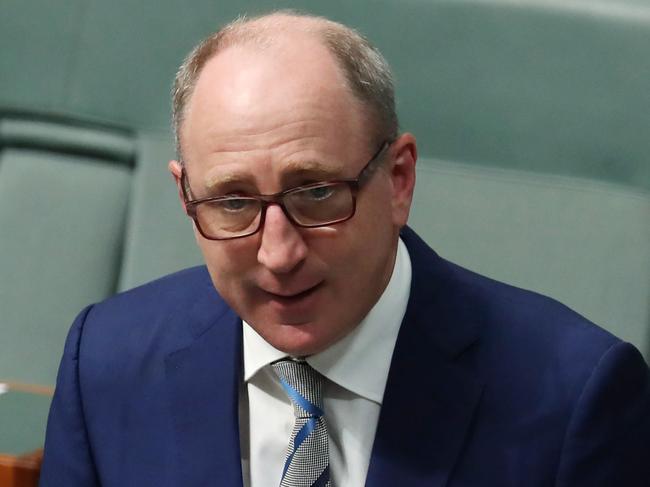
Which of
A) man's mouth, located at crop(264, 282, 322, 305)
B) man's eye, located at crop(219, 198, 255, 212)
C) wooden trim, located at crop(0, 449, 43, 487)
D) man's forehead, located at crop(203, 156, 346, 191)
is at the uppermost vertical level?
man's forehead, located at crop(203, 156, 346, 191)

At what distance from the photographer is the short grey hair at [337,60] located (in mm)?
1054

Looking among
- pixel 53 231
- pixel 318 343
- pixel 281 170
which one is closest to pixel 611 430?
pixel 318 343

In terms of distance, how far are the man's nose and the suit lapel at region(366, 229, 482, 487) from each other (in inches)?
7.6

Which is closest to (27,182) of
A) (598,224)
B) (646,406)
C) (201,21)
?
(201,21)

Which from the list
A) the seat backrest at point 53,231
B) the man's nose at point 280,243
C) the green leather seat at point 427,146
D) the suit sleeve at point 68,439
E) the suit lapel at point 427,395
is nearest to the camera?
the man's nose at point 280,243

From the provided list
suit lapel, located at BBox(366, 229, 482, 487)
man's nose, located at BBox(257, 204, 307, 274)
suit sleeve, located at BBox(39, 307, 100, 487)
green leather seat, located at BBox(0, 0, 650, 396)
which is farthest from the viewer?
green leather seat, located at BBox(0, 0, 650, 396)

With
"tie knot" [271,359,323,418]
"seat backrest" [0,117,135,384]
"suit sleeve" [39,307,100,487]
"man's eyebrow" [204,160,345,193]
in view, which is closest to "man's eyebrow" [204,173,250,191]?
"man's eyebrow" [204,160,345,193]

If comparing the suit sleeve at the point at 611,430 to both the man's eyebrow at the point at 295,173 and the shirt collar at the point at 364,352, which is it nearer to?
the shirt collar at the point at 364,352

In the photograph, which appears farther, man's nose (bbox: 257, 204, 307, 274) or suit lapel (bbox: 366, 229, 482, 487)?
suit lapel (bbox: 366, 229, 482, 487)

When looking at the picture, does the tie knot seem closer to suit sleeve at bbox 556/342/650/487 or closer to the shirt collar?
the shirt collar

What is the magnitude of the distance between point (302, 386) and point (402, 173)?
228 millimetres

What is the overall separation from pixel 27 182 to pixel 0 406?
44cm

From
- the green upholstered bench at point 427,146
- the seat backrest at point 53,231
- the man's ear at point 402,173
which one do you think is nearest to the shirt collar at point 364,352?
the man's ear at point 402,173

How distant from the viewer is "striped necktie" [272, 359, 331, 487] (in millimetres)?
1108
